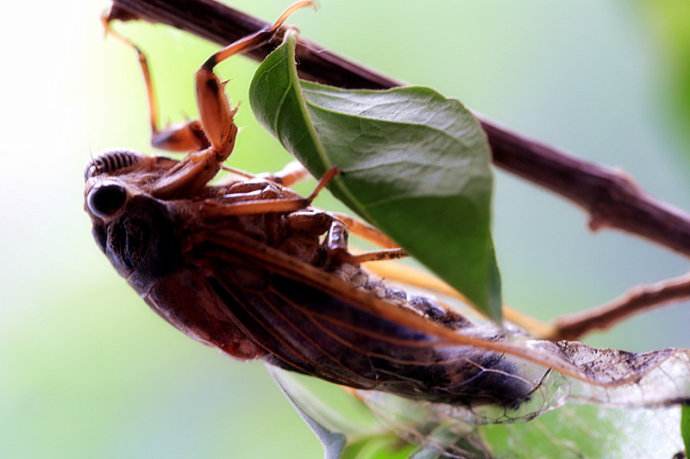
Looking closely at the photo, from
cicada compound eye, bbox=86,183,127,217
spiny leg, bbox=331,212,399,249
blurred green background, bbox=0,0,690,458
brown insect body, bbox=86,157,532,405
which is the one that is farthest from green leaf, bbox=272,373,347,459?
blurred green background, bbox=0,0,690,458

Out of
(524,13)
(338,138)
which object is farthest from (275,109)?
(524,13)

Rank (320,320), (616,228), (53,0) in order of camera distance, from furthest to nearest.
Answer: (53,0)
(616,228)
(320,320)

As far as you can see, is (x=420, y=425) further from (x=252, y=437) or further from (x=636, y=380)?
(x=252, y=437)

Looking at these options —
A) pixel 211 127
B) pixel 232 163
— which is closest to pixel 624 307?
pixel 211 127

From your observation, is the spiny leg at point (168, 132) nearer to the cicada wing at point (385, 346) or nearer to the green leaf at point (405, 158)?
the cicada wing at point (385, 346)

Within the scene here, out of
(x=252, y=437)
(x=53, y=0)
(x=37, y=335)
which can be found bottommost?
(x=252, y=437)

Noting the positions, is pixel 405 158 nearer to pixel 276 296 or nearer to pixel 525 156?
pixel 276 296

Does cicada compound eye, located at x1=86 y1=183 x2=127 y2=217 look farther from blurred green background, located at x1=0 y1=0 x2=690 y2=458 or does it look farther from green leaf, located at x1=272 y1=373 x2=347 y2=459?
blurred green background, located at x1=0 y1=0 x2=690 y2=458
